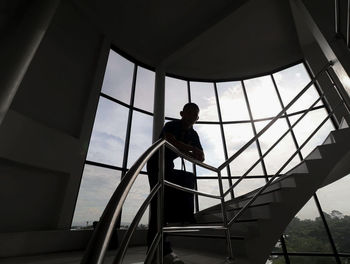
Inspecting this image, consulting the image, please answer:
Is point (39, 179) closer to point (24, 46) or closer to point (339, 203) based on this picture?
point (24, 46)

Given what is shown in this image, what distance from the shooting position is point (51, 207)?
261cm

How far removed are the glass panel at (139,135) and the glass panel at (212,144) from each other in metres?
1.29

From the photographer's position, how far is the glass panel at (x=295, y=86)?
167 inches

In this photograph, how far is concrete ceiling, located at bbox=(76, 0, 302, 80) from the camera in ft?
12.4

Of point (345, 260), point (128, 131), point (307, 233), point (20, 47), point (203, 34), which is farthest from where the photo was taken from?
point (203, 34)

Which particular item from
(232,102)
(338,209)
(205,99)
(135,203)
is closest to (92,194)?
(135,203)

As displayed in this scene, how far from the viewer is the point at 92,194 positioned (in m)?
3.00

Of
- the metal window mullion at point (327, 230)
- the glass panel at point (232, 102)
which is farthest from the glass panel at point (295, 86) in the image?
the metal window mullion at point (327, 230)

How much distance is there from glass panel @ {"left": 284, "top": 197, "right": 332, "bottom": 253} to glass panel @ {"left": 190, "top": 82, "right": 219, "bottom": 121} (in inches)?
109

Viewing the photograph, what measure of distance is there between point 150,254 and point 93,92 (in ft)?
10.9

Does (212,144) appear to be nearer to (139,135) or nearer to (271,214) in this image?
(139,135)

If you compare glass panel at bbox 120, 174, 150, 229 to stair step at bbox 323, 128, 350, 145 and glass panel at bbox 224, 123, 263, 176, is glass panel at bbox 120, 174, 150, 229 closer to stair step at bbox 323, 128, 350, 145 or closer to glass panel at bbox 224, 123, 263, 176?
glass panel at bbox 224, 123, 263, 176

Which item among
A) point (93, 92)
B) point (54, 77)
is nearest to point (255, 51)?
point (93, 92)

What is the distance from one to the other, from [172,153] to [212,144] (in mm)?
3100
